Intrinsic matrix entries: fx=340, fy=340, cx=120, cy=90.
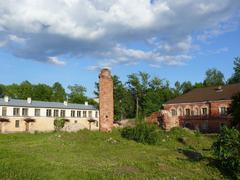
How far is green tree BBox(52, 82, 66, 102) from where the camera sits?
92475 millimetres

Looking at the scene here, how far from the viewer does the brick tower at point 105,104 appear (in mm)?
28344

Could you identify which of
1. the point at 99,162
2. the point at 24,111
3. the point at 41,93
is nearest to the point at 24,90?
the point at 41,93

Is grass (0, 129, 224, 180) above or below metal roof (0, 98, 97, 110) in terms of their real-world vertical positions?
below

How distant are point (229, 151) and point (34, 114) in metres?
49.8

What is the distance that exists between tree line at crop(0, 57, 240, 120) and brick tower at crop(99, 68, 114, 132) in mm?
39941

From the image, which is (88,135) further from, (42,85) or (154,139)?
(42,85)

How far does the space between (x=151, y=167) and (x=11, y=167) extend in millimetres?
6055

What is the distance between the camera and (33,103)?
203 ft

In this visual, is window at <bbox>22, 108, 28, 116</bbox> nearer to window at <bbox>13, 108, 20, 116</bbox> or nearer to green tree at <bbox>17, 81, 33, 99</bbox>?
window at <bbox>13, 108, 20, 116</bbox>

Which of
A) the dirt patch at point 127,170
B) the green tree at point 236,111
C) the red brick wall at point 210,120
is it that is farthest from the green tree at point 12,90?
the dirt patch at point 127,170

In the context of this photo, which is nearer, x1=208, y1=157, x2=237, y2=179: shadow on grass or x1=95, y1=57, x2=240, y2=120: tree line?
x1=208, y1=157, x2=237, y2=179: shadow on grass

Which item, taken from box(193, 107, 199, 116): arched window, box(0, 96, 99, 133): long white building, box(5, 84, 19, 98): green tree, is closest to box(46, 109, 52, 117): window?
box(0, 96, 99, 133): long white building

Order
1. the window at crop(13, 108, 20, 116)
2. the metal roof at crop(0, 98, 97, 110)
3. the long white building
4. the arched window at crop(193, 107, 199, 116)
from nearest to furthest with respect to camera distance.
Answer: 1. the long white building
2. the metal roof at crop(0, 98, 97, 110)
3. the window at crop(13, 108, 20, 116)
4. the arched window at crop(193, 107, 199, 116)

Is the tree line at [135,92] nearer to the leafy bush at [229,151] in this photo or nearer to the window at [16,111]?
the window at [16,111]
